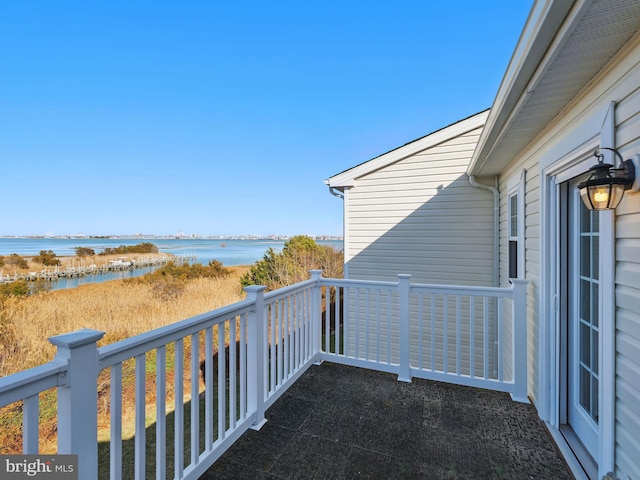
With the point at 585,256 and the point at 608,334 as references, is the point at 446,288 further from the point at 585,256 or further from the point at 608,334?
the point at 608,334

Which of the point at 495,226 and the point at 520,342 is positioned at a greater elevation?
the point at 495,226

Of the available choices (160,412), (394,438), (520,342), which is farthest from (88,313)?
(520,342)

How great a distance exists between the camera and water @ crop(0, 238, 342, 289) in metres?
13.8

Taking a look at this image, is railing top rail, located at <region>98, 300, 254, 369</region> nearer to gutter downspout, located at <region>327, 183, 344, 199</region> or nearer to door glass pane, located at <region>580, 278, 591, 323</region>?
door glass pane, located at <region>580, 278, 591, 323</region>

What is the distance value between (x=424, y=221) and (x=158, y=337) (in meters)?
4.60

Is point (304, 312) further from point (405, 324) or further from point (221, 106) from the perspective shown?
point (221, 106)

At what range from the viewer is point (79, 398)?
44.4 inches

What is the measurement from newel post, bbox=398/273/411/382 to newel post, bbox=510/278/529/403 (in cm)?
100

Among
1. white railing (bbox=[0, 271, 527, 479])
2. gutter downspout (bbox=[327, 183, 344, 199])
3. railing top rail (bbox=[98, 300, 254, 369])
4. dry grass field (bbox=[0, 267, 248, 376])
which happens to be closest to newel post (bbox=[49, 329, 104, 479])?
white railing (bbox=[0, 271, 527, 479])

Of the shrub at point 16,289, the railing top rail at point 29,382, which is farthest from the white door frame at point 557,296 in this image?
the shrub at point 16,289

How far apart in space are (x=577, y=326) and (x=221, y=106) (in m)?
11.1

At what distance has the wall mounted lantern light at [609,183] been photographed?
4.45ft

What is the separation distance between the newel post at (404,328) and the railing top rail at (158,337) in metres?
1.77

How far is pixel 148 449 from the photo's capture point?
9.49 ft
